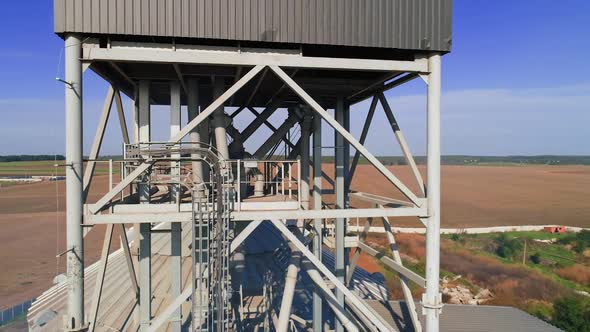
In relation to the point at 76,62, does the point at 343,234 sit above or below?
below

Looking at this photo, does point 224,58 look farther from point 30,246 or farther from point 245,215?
point 30,246

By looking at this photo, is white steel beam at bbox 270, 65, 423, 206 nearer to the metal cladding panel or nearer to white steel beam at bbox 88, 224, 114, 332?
the metal cladding panel

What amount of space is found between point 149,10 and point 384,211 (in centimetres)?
610

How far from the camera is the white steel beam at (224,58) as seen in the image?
697cm

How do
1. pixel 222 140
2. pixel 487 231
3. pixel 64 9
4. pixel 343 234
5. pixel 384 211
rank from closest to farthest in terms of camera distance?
pixel 64 9, pixel 384 211, pixel 222 140, pixel 343 234, pixel 487 231

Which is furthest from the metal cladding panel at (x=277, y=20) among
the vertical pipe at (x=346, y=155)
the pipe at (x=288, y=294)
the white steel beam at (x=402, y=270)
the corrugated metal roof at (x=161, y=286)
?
the corrugated metal roof at (x=161, y=286)

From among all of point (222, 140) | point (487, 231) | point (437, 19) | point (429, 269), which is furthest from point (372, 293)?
point (487, 231)

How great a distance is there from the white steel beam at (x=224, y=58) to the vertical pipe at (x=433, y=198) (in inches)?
13.0

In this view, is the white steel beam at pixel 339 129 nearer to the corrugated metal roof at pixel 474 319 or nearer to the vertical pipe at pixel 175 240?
the vertical pipe at pixel 175 240

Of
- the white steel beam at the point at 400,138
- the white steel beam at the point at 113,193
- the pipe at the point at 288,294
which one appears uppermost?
the white steel beam at the point at 400,138

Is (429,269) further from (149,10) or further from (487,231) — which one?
(487,231)

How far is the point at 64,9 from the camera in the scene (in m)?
6.80

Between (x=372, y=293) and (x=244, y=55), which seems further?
(x=372, y=293)

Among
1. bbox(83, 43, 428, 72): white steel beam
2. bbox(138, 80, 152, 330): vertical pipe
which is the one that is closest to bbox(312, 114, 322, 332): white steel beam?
bbox(83, 43, 428, 72): white steel beam
